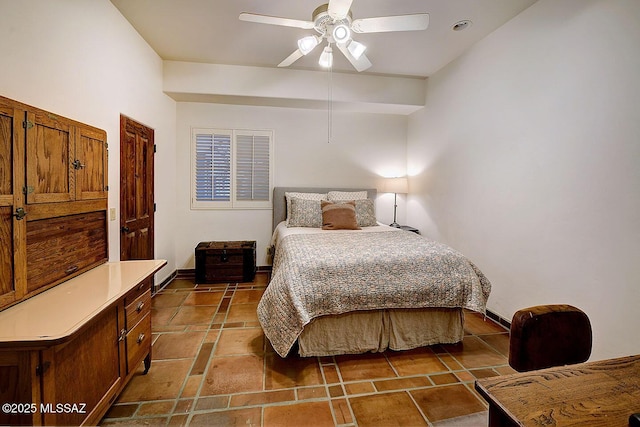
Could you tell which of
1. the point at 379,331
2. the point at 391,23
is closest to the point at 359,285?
A: the point at 379,331

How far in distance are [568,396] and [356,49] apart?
2.48 m

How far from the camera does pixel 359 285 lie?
2166 mm

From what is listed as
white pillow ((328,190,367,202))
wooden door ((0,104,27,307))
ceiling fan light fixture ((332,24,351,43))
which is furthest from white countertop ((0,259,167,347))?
white pillow ((328,190,367,202))

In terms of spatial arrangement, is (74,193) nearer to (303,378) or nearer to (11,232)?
(11,232)

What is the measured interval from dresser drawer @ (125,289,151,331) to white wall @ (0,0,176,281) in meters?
0.92

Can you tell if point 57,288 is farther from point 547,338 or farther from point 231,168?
point 231,168

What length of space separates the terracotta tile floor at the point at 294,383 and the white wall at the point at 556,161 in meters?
0.73

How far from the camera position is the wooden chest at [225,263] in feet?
13.0

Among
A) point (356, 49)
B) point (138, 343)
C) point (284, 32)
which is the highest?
point (284, 32)

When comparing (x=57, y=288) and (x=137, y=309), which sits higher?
(x=57, y=288)

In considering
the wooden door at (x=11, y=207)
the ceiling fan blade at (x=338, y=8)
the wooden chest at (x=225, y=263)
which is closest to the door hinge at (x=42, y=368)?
the wooden door at (x=11, y=207)

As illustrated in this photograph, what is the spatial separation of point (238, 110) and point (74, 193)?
2.86 m

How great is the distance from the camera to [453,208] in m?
3.59

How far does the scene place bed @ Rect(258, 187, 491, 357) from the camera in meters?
2.08
